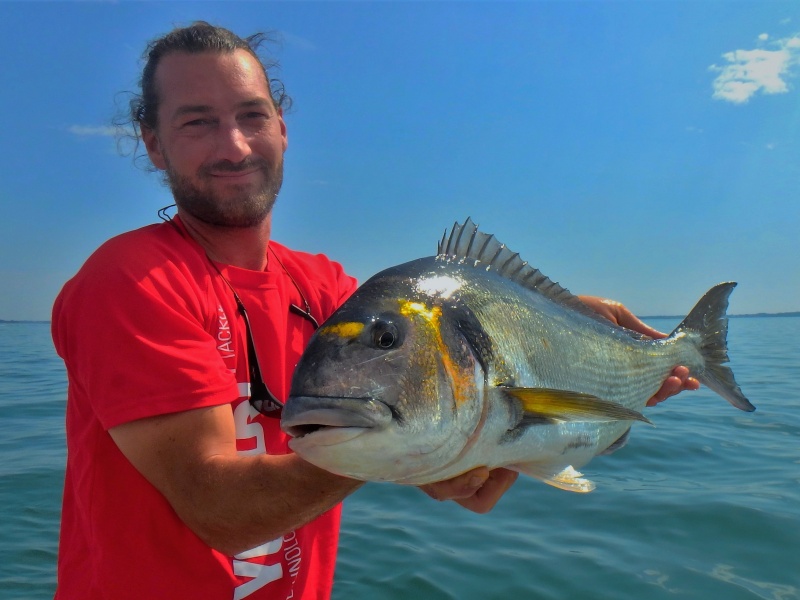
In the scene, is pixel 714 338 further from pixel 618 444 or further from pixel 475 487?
pixel 475 487

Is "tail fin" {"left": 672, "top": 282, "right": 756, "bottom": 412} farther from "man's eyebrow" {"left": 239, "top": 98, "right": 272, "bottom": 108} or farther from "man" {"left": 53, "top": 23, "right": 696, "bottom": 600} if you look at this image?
"man's eyebrow" {"left": 239, "top": 98, "right": 272, "bottom": 108}

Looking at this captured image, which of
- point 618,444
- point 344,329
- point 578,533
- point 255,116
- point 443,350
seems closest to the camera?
point 344,329

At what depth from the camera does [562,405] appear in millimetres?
1901

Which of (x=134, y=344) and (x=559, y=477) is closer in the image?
(x=134, y=344)

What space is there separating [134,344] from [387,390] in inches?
36.5

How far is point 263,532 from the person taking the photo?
1.96 m

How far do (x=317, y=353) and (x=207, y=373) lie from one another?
0.60 metres

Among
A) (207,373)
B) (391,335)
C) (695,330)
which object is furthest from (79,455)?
(695,330)

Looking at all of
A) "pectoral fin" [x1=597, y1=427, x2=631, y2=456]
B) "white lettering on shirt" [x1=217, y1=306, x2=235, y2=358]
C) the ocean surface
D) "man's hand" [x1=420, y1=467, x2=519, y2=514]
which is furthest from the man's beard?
the ocean surface

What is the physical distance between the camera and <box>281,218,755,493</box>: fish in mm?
1535

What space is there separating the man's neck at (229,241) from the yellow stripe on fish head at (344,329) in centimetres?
124

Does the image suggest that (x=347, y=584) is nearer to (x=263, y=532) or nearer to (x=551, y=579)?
(x=551, y=579)

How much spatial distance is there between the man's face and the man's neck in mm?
30

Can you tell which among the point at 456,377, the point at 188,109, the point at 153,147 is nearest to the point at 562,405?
the point at 456,377
